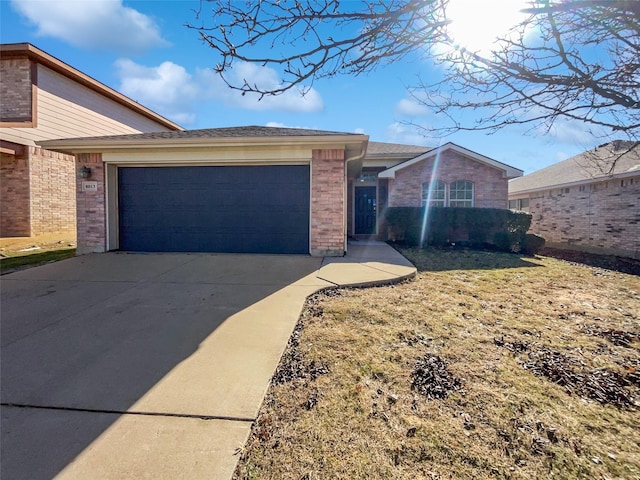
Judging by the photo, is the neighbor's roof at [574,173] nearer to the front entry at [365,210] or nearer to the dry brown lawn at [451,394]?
the front entry at [365,210]

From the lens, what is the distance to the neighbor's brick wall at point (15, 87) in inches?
474

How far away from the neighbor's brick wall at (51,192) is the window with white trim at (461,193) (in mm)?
15670

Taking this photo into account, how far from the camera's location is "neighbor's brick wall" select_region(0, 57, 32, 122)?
1204 cm

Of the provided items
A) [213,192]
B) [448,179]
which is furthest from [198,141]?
[448,179]

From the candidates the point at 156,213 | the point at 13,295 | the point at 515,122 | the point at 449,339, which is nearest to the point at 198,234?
the point at 156,213

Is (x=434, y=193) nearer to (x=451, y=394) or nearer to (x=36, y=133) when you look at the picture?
(x=451, y=394)

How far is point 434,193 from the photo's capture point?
13.3 meters

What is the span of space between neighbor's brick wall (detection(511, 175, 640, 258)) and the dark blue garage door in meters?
10.9

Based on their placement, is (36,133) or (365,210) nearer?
(36,133)

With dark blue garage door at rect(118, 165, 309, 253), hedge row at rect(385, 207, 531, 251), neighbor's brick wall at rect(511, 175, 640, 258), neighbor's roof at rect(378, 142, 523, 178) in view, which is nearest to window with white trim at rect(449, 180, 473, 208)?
neighbor's roof at rect(378, 142, 523, 178)

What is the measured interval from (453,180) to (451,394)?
1199 centimetres

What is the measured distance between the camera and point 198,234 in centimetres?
868

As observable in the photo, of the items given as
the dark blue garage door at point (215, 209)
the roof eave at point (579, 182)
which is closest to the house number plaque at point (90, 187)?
the dark blue garage door at point (215, 209)

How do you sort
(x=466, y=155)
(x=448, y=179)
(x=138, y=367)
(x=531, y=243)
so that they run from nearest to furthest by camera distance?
(x=138, y=367), (x=531, y=243), (x=466, y=155), (x=448, y=179)
